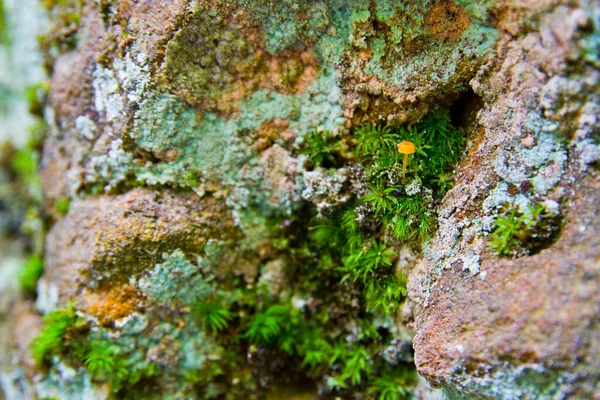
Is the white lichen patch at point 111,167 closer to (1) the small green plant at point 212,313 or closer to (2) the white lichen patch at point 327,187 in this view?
(1) the small green plant at point 212,313

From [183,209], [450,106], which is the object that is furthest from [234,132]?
[450,106]

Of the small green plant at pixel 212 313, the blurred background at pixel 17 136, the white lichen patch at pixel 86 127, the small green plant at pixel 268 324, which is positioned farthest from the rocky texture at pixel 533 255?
the blurred background at pixel 17 136

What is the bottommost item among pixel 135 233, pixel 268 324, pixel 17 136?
pixel 268 324

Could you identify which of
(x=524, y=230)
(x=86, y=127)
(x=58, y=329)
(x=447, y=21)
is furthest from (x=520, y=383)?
(x=86, y=127)

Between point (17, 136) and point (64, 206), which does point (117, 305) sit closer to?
point (64, 206)

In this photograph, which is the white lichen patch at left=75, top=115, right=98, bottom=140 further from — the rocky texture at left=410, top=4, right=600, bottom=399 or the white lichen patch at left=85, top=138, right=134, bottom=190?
the rocky texture at left=410, top=4, right=600, bottom=399
